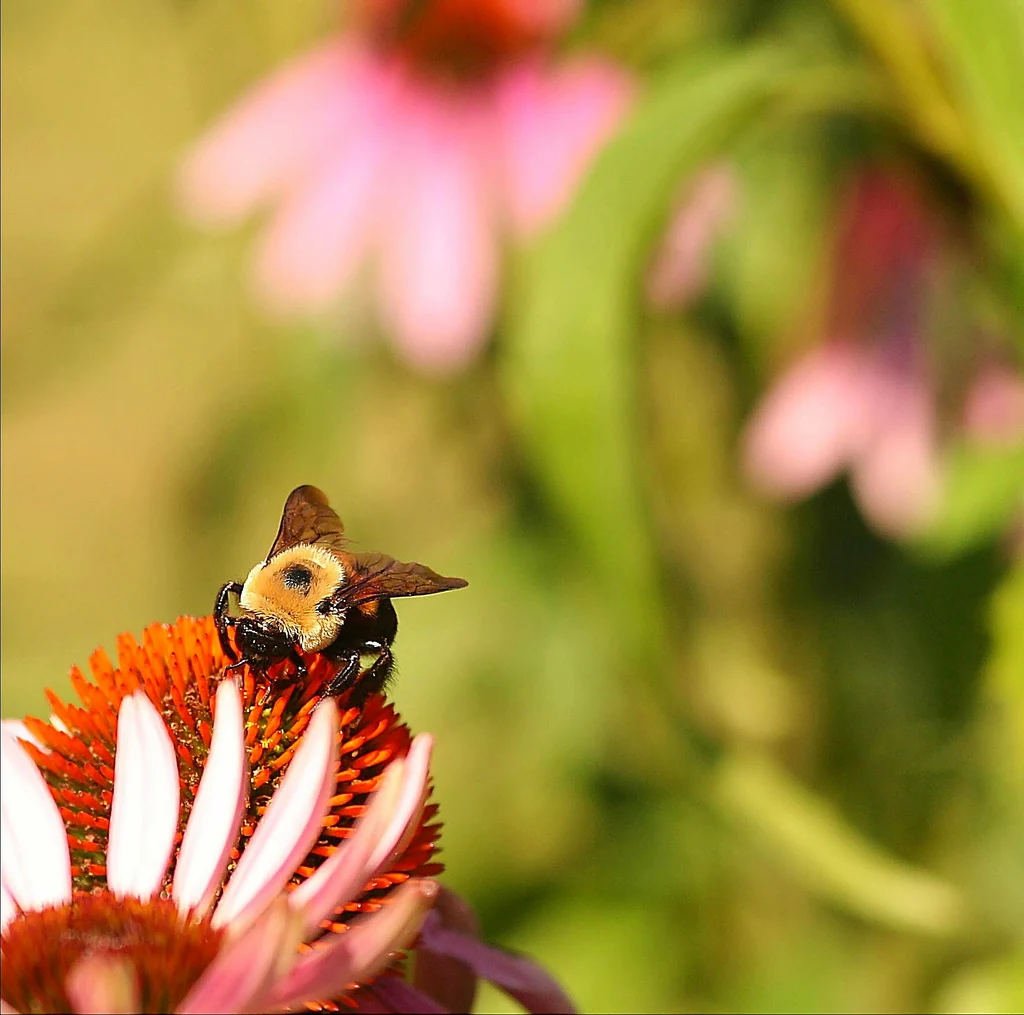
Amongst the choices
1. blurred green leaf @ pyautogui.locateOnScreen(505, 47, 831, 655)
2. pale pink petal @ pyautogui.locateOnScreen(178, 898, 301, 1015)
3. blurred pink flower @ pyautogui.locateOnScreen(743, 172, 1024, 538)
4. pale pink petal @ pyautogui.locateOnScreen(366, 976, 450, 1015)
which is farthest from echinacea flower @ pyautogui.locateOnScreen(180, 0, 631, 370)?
pale pink petal @ pyautogui.locateOnScreen(178, 898, 301, 1015)

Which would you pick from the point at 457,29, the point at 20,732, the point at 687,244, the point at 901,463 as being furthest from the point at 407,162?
the point at 20,732

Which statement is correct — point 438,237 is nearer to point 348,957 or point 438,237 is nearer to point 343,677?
point 343,677

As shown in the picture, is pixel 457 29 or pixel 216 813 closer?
pixel 216 813

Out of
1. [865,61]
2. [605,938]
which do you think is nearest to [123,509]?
[605,938]

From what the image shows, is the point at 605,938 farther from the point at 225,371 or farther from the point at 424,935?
the point at 225,371

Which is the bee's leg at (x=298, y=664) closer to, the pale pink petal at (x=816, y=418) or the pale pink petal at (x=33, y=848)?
the pale pink petal at (x=33, y=848)

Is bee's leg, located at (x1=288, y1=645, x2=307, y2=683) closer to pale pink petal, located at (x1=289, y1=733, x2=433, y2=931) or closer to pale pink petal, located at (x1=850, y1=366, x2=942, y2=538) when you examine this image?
pale pink petal, located at (x1=289, y1=733, x2=433, y2=931)

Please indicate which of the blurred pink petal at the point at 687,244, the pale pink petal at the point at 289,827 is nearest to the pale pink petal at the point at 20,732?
the pale pink petal at the point at 289,827
